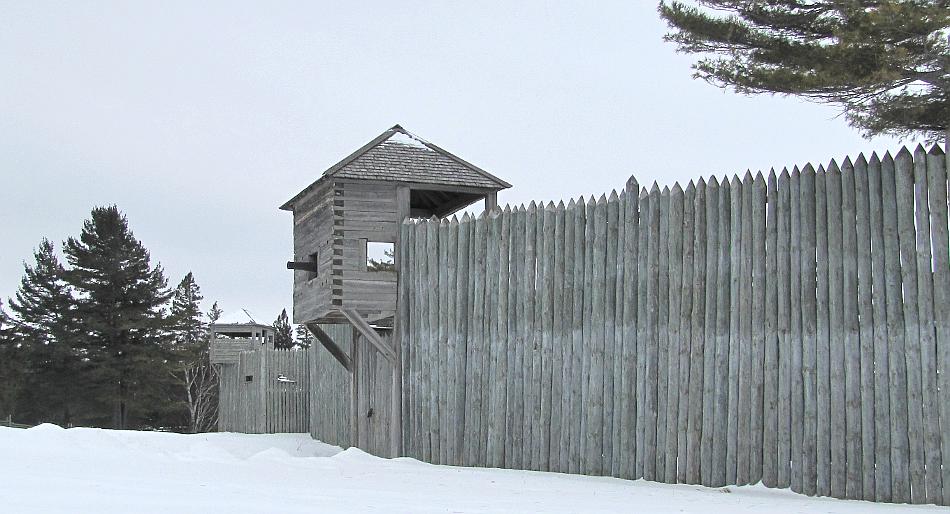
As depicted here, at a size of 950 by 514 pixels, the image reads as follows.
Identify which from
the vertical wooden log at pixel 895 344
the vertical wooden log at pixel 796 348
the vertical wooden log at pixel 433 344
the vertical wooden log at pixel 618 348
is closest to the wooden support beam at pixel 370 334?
the vertical wooden log at pixel 433 344

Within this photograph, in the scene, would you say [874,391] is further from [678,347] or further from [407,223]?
[407,223]

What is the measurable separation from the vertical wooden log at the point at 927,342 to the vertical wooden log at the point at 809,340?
0.95 m

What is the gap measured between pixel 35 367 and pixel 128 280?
13.6ft

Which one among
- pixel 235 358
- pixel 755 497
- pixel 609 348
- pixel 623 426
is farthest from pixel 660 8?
pixel 235 358

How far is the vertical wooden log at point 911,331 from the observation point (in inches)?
354

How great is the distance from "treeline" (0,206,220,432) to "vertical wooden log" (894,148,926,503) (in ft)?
100

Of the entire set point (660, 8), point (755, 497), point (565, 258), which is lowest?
point (755, 497)

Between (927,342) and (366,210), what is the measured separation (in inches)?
333

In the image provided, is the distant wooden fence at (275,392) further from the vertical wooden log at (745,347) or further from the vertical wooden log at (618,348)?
the vertical wooden log at (745,347)

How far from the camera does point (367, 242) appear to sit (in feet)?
50.4

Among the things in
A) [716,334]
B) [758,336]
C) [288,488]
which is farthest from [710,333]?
[288,488]

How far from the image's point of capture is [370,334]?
14859 mm

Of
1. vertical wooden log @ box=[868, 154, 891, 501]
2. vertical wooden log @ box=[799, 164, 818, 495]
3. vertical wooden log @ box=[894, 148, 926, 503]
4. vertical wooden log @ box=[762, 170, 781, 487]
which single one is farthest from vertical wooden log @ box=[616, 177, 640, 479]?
vertical wooden log @ box=[894, 148, 926, 503]

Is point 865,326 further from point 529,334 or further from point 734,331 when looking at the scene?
point 529,334
